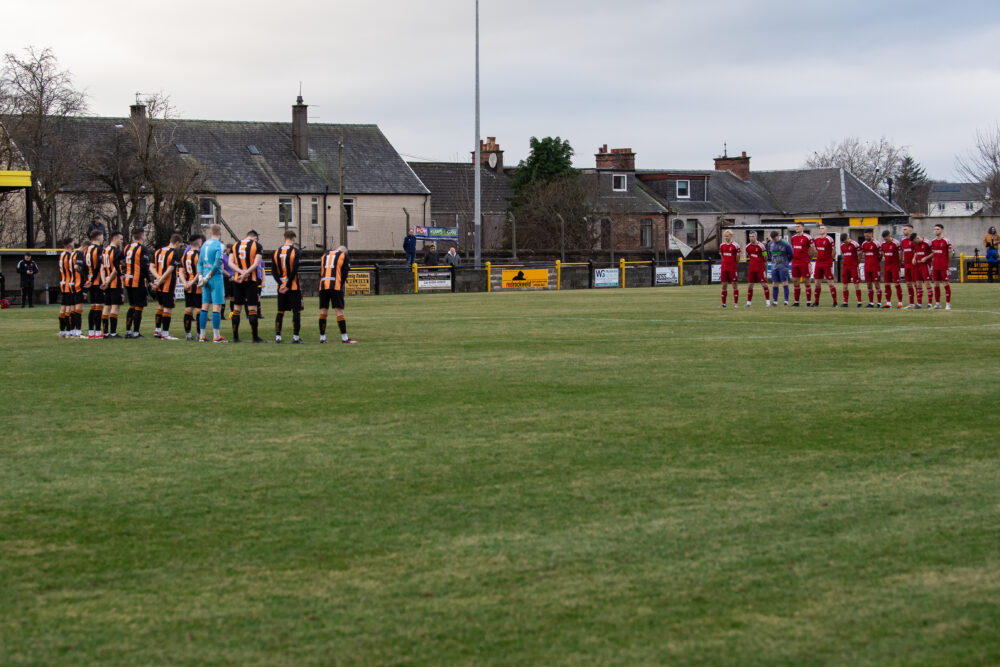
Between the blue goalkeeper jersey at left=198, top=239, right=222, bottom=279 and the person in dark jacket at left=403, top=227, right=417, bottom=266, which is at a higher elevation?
the person in dark jacket at left=403, top=227, right=417, bottom=266

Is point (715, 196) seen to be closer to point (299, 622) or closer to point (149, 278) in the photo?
point (149, 278)

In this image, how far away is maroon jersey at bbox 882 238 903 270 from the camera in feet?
94.0

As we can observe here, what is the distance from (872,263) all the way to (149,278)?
17.0m

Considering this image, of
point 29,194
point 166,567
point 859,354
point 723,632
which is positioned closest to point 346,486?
point 166,567

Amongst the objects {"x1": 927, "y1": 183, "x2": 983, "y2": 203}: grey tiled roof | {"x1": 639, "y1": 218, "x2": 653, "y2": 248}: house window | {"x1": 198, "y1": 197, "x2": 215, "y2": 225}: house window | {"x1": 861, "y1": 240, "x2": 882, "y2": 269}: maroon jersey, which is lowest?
{"x1": 861, "y1": 240, "x2": 882, "y2": 269}: maroon jersey

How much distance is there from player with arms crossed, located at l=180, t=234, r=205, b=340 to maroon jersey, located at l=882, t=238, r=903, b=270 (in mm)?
16360

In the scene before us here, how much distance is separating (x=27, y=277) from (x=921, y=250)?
25.6m

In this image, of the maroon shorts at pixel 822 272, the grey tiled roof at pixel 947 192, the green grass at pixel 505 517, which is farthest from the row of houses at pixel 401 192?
the grey tiled roof at pixel 947 192

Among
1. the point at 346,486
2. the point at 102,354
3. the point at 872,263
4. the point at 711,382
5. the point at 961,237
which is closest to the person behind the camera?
the point at 346,486

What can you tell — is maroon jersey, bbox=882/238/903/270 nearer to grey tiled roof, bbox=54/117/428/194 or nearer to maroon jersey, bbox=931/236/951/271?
maroon jersey, bbox=931/236/951/271

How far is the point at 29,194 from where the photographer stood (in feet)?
121

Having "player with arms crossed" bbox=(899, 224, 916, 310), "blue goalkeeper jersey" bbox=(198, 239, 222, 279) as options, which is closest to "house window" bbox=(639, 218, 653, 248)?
"player with arms crossed" bbox=(899, 224, 916, 310)

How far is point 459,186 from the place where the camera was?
257 feet

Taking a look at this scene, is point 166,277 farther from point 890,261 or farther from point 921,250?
point 890,261
